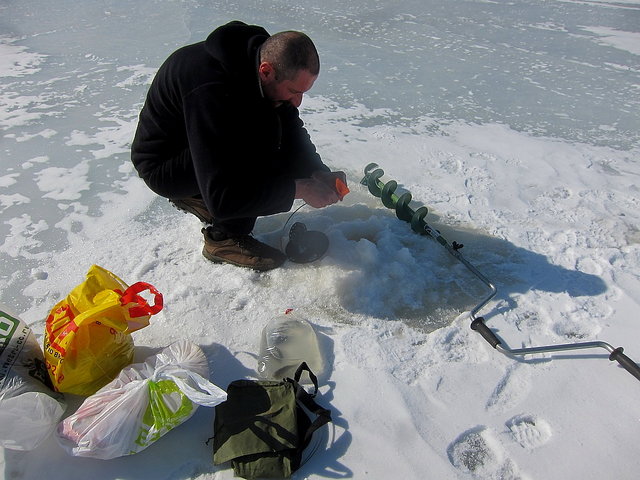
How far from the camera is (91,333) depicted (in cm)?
181

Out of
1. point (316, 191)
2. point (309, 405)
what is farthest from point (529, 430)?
point (316, 191)

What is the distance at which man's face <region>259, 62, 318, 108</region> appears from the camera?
6.86ft

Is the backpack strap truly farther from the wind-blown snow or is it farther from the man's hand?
the man's hand

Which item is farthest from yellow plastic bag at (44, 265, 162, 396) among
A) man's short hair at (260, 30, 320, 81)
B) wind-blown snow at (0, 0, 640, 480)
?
man's short hair at (260, 30, 320, 81)

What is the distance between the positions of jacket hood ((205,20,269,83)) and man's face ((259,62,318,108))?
0.06 m

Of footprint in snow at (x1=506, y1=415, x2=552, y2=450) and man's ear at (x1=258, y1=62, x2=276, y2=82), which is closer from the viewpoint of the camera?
footprint in snow at (x1=506, y1=415, x2=552, y2=450)

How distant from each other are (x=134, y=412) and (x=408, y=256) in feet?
5.25

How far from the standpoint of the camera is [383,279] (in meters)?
2.53

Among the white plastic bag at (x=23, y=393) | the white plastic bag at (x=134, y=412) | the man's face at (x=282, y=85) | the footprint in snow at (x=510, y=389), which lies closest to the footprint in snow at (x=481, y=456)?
the footprint in snow at (x=510, y=389)

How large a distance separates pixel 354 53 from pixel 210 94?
4321 mm

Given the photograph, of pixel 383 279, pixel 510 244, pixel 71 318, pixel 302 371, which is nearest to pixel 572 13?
pixel 510 244

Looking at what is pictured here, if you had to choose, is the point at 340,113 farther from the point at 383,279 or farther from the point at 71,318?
the point at 71,318

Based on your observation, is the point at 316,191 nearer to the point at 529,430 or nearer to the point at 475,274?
the point at 475,274

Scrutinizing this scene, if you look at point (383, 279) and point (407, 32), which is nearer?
point (383, 279)
